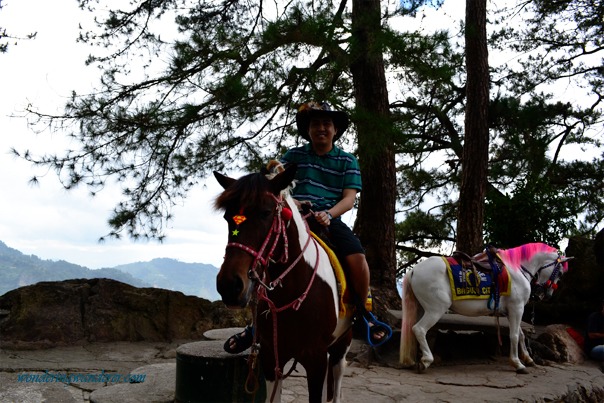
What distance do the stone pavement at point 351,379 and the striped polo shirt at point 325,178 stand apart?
5.67 ft

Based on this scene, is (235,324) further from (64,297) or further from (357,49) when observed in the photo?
(357,49)

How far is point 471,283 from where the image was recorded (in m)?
5.14

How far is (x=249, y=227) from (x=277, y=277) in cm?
37

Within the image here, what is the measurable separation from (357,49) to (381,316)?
3.49 metres

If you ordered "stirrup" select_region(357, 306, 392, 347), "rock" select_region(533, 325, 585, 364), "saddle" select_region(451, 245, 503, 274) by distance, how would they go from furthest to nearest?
"rock" select_region(533, 325, 585, 364) < "saddle" select_region(451, 245, 503, 274) < "stirrup" select_region(357, 306, 392, 347)

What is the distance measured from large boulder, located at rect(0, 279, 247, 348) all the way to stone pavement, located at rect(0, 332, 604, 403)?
0.73ft

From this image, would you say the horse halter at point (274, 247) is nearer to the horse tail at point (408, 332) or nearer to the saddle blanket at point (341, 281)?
the saddle blanket at point (341, 281)

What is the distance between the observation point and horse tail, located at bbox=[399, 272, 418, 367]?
201 inches

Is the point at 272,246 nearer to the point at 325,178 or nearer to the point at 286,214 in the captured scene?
the point at 286,214

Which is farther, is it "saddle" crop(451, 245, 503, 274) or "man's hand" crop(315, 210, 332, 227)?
"saddle" crop(451, 245, 503, 274)

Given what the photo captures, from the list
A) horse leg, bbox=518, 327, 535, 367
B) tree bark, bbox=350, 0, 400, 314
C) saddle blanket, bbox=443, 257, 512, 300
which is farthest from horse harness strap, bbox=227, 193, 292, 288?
tree bark, bbox=350, 0, 400, 314

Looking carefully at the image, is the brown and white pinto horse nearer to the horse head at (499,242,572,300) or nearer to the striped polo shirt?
the striped polo shirt

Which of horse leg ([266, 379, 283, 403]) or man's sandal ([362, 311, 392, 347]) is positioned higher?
man's sandal ([362, 311, 392, 347])

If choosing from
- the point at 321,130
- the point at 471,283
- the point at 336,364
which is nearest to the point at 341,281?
the point at 336,364
